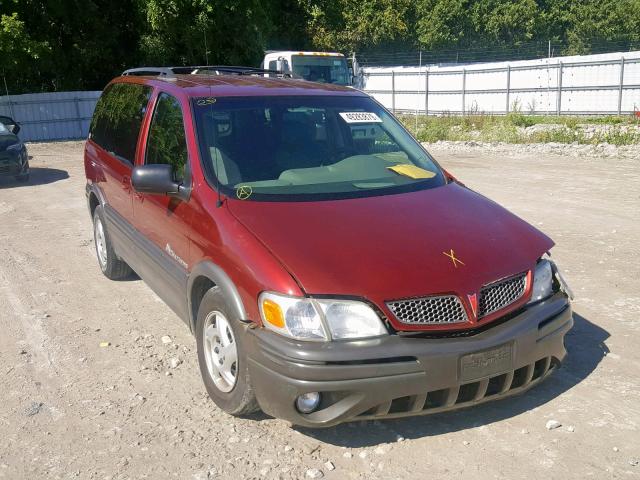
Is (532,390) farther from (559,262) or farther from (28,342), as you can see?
(28,342)

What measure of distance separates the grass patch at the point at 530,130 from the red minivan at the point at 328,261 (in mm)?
14703

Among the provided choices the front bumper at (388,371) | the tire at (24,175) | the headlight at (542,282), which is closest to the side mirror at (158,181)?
the front bumper at (388,371)

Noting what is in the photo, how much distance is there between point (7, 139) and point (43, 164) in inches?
150

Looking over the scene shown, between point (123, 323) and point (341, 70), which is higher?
point (341, 70)

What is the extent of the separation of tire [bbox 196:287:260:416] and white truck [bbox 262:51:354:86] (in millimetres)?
17336

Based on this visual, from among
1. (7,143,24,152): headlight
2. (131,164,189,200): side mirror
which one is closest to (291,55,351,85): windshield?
(7,143,24,152): headlight

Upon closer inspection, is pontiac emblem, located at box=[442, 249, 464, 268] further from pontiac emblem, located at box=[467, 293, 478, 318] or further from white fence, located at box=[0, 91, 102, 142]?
white fence, located at box=[0, 91, 102, 142]

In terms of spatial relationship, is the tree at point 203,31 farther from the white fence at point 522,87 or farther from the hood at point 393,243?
the hood at point 393,243

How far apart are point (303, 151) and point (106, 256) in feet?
9.25

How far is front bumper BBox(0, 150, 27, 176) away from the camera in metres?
12.4

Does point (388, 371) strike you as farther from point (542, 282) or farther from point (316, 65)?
point (316, 65)

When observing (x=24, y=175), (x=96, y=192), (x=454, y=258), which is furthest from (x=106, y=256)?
(x=24, y=175)

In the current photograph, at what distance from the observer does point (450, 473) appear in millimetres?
3158

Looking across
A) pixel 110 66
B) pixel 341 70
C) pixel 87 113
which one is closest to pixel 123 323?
pixel 341 70
